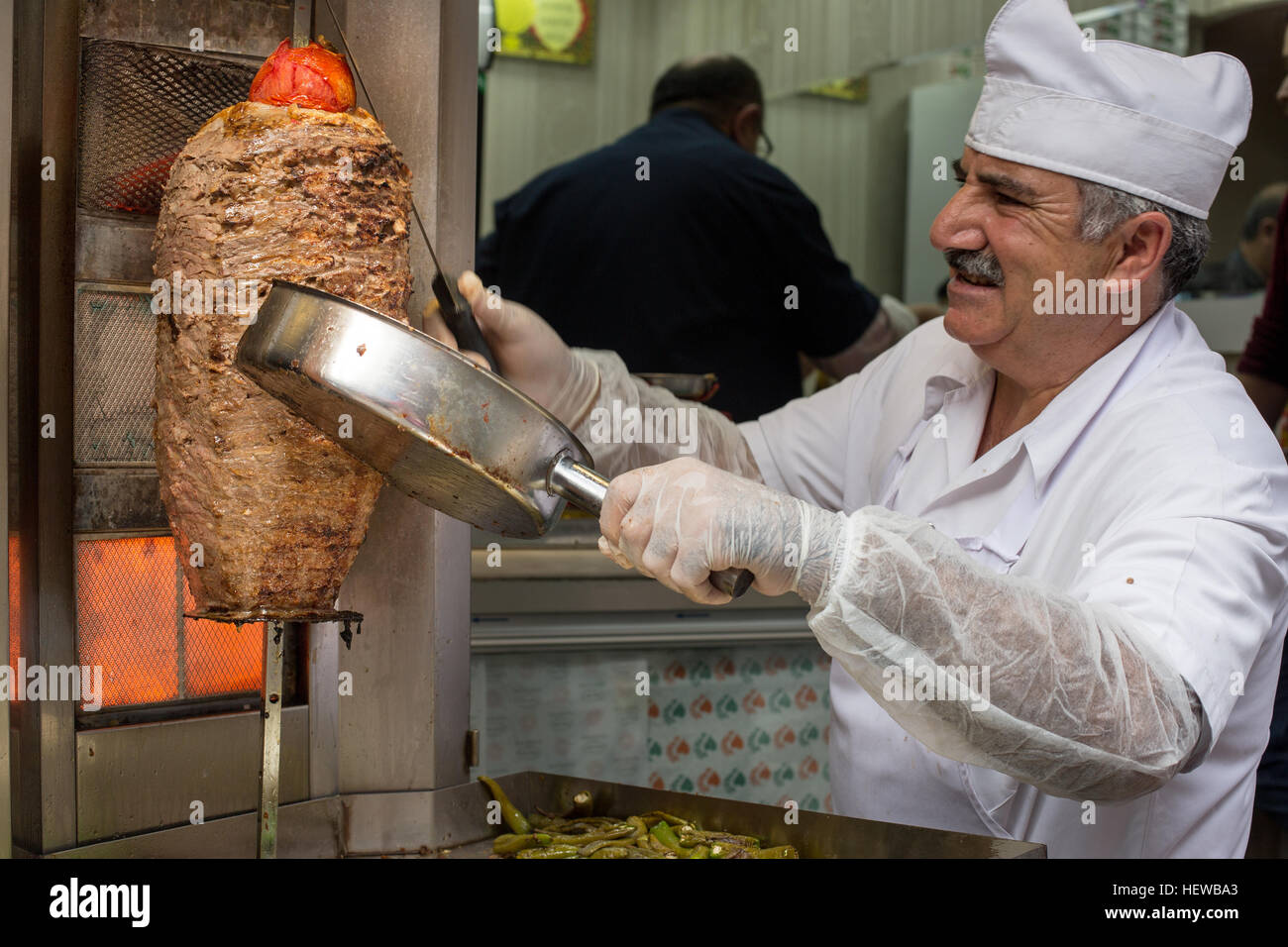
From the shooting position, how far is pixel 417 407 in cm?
112

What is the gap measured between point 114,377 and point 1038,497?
1.20m

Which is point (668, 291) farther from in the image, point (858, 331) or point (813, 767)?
point (813, 767)

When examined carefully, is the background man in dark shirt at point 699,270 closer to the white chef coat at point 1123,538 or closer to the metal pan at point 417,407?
the white chef coat at point 1123,538

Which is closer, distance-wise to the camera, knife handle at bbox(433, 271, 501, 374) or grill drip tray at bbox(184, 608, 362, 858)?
grill drip tray at bbox(184, 608, 362, 858)

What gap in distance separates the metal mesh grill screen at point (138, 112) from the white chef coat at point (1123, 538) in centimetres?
109

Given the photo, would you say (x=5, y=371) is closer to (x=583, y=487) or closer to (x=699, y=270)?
A: (x=583, y=487)

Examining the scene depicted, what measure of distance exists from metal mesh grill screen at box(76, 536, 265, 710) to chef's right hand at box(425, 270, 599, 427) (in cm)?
48

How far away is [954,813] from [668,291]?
1.76 m

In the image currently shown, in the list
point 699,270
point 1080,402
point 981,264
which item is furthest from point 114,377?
point 699,270

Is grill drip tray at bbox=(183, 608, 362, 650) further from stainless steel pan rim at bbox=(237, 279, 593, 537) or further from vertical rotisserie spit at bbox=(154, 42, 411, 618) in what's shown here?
stainless steel pan rim at bbox=(237, 279, 593, 537)

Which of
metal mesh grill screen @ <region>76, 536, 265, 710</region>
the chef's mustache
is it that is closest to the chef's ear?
the chef's mustache

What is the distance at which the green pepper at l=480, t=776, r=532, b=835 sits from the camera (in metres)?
1.64

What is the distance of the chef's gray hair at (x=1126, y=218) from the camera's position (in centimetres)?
165

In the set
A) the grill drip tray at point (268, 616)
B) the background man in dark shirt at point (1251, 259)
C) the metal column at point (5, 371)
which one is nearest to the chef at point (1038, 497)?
the grill drip tray at point (268, 616)
